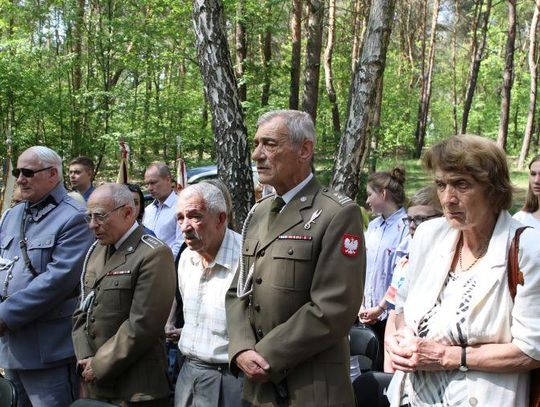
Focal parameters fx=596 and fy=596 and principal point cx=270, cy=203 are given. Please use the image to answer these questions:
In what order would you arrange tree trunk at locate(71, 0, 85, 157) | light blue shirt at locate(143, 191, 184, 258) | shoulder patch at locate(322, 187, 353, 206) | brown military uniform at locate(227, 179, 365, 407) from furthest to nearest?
tree trunk at locate(71, 0, 85, 157) → light blue shirt at locate(143, 191, 184, 258) → shoulder patch at locate(322, 187, 353, 206) → brown military uniform at locate(227, 179, 365, 407)

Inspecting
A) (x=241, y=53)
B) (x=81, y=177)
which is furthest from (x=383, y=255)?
(x=241, y=53)

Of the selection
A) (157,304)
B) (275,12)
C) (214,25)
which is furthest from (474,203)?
(275,12)

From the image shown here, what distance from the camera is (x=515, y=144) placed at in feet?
119

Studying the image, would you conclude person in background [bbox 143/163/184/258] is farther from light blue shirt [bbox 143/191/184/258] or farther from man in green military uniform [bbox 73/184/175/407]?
man in green military uniform [bbox 73/184/175/407]

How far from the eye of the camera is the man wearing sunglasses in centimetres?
392

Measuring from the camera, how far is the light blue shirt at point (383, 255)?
5039 mm

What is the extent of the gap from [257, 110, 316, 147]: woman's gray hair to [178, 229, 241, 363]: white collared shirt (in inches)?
34.1

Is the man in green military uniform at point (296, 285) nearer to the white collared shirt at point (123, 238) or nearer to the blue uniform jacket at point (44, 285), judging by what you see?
the white collared shirt at point (123, 238)

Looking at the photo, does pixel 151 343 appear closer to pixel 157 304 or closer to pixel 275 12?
pixel 157 304

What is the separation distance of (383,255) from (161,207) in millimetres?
2518

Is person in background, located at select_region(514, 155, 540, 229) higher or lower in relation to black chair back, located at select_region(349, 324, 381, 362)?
higher

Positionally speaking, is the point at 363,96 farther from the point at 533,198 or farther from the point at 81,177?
the point at 81,177

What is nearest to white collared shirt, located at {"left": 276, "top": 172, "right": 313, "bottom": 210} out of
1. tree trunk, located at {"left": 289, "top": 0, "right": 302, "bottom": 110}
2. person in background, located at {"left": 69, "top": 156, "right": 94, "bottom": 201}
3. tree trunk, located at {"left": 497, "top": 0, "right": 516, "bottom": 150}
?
person in background, located at {"left": 69, "top": 156, "right": 94, "bottom": 201}

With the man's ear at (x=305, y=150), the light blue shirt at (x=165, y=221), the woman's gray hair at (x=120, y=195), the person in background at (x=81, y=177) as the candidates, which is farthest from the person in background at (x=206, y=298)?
the person in background at (x=81, y=177)
